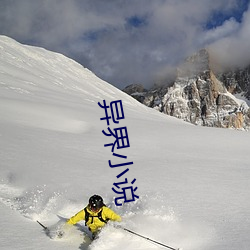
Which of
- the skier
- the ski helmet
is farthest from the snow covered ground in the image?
the ski helmet

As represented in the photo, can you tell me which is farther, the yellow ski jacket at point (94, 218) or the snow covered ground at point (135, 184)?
the yellow ski jacket at point (94, 218)

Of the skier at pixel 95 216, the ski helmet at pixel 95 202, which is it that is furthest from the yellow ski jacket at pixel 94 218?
the ski helmet at pixel 95 202

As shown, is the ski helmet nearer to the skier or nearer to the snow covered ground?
the skier

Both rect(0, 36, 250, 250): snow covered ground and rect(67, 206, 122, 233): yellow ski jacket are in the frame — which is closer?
rect(0, 36, 250, 250): snow covered ground

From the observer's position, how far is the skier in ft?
19.9

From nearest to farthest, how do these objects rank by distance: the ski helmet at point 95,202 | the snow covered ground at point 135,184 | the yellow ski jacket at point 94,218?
the snow covered ground at point 135,184
the ski helmet at point 95,202
the yellow ski jacket at point 94,218

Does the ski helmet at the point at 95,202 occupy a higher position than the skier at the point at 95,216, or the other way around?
the ski helmet at the point at 95,202

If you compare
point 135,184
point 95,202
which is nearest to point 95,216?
point 95,202

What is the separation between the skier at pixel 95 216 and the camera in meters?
6.06

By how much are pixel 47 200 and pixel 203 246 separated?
392 cm

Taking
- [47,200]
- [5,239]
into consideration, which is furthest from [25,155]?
[5,239]

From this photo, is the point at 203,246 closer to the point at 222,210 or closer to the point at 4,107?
the point at 222,210

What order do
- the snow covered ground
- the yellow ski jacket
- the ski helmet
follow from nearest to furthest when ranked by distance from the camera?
1. the snow covered ground
2. the ski helmet
3. the yellow ski jacket

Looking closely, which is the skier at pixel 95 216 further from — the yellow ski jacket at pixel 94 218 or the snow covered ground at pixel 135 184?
the snow covered ground at pixel 135 184
